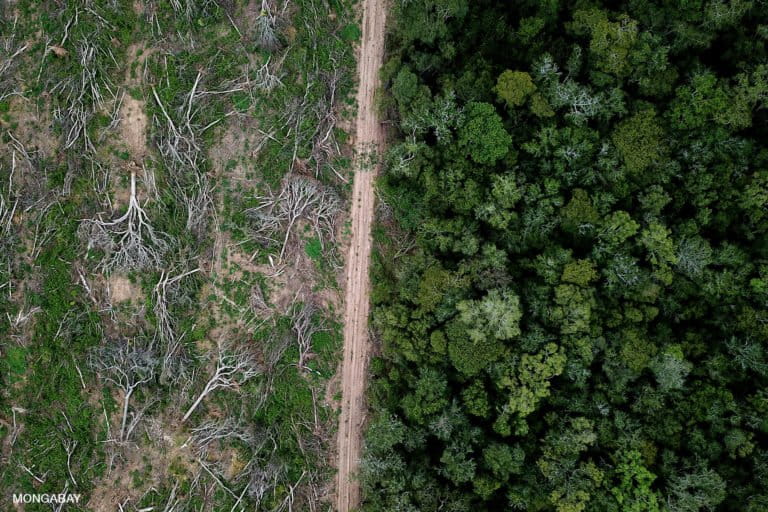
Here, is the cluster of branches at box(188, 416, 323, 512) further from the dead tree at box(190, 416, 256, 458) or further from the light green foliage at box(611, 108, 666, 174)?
the light green foliage at box(611, 108, 666, 174)

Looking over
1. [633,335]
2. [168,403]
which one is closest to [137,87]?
[168,403]

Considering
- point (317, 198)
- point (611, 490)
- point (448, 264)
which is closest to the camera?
point (611, 490)

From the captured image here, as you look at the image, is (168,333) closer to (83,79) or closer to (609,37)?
(83,79)

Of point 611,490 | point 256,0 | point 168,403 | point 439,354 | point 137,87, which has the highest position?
point 256,0

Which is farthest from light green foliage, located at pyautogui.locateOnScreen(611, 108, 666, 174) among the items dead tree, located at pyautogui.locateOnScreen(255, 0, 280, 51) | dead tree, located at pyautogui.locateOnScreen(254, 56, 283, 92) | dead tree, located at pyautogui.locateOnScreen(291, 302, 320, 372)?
dead tree, located at pyautogui.locateOnScreen(255, 0, 280, 51)

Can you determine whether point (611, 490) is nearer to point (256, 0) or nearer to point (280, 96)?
point (280, 96)

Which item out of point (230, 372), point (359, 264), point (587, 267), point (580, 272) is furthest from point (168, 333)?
point (587, 267)
